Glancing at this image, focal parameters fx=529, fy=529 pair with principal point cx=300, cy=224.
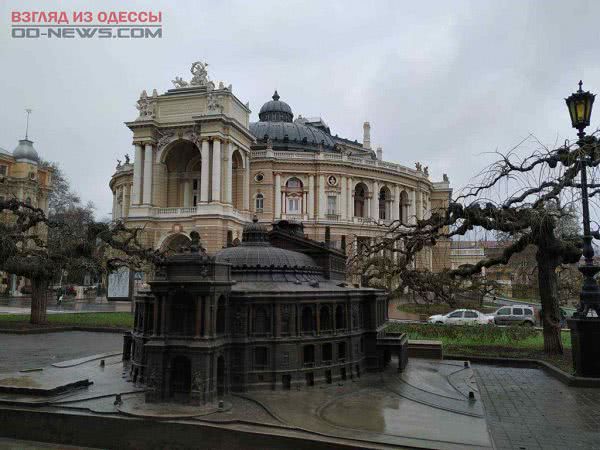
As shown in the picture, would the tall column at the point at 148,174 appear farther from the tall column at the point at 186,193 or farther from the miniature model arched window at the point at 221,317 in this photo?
the miniature model arched window at the point at 221,317

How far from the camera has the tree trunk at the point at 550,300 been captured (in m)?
22.4

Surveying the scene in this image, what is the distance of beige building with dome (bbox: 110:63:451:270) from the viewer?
54.0 metres

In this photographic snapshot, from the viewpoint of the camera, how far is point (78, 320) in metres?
38.1

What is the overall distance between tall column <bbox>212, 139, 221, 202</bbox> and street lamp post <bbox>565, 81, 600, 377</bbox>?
39.6 metres

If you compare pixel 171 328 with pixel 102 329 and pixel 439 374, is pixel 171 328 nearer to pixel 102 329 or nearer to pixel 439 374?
pixel 439 374

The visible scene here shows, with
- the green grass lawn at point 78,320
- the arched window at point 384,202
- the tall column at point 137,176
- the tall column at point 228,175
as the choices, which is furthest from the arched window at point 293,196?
the green grass lawn at point 78,320

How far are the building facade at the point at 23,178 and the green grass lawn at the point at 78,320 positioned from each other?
36778 mm

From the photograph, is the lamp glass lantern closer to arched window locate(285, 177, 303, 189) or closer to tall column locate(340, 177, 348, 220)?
tall column locate(340, 177, 348, 220)

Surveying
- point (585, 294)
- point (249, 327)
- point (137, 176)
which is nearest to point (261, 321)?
point (249, 327)

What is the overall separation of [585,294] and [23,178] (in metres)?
74.0

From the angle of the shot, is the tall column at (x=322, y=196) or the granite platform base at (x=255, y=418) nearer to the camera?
the granite platform base at (x=255, y=418)

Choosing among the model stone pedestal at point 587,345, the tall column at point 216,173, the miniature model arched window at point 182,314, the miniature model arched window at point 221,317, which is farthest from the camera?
the tall column at point 216,173

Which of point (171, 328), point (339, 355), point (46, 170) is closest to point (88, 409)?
point (171, 328)

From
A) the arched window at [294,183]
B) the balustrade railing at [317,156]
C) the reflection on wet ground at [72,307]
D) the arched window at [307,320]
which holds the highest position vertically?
the balustrade railing at [317,156]
